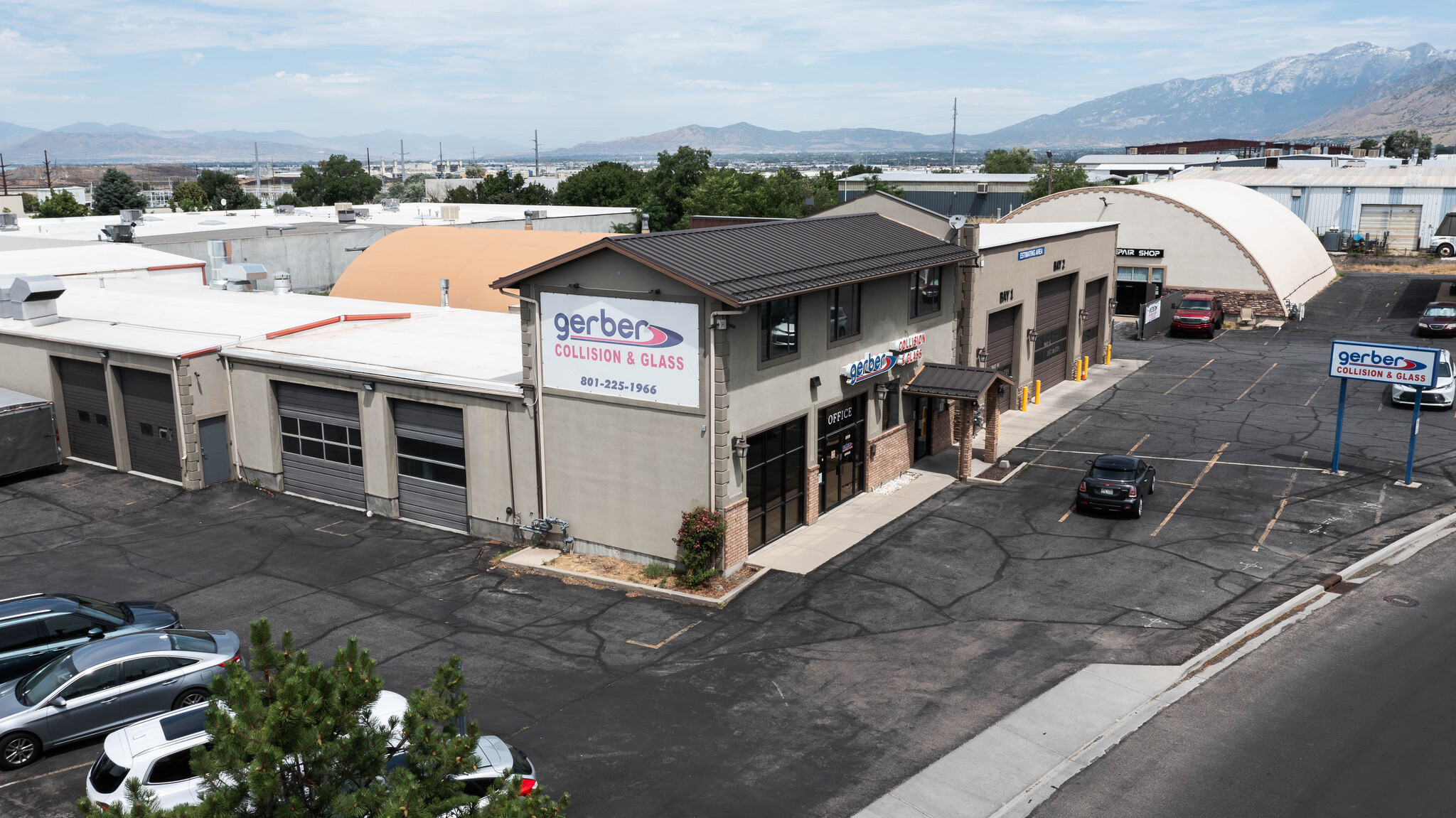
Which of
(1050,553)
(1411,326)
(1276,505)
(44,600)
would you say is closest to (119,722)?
(44,600)

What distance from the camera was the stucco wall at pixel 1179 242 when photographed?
65.1m

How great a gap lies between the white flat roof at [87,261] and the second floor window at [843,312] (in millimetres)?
34643

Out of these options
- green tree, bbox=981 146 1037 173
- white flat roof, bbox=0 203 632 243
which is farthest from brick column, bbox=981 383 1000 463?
green tree, bbox=981 146 1037 173

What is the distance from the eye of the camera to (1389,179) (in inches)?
3573

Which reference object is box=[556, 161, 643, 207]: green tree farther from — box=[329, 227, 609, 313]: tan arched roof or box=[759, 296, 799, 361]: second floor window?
box=[759, 296, 799, 361]: second floor window

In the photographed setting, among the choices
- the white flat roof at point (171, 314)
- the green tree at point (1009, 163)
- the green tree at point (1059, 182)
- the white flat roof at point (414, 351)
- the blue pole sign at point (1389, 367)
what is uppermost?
the green tree at point (1009, 163)

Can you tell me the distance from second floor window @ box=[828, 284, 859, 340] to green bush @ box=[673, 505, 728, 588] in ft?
23.6

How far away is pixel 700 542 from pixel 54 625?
43.5 ft

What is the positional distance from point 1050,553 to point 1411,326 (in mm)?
45234

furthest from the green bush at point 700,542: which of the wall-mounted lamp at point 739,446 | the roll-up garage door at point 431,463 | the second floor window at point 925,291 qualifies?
the second floor window at point 925,291

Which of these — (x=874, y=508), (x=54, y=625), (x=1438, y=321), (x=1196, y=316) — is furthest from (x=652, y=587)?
(x=1438, y=321)

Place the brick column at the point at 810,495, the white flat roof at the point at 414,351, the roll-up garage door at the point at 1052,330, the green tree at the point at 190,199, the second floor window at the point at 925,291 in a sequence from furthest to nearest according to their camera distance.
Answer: the green tree at the point at 190,199 < the roll-up garage door at the point at 1052,330 < the second floor window at the point at 925,291 < the brick column at the point at 810,495 < the white flat roof at the point at 414,351

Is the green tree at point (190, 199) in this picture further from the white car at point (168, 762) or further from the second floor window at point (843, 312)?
the white car at point (168, 762)

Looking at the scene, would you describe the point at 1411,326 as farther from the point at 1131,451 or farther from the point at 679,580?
the point at 679,580
